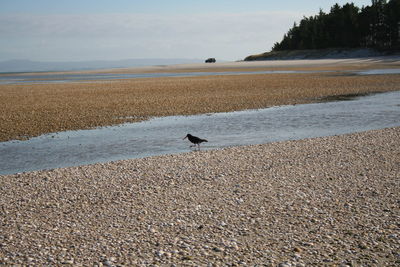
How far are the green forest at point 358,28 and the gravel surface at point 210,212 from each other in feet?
344

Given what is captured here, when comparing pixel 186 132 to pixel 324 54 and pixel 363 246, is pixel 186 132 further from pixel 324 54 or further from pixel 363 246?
pixel 324 54

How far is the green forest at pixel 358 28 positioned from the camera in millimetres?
114375

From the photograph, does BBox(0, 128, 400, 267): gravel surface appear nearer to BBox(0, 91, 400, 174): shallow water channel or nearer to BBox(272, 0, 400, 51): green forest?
BBox(0, 91, 400, 174): shallow water channel

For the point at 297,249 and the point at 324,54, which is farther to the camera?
the point at 324,54

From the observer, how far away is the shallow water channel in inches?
687

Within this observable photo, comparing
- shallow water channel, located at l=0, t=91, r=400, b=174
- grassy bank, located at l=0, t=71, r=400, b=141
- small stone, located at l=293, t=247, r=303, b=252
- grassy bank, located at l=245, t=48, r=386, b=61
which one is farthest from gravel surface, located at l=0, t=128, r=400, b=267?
grassy bank, located at l=245, t=48, r=386, b=61

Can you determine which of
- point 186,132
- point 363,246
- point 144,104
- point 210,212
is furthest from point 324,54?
point 363,246

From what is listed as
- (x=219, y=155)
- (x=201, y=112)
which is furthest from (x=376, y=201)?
(x=201, y=112)

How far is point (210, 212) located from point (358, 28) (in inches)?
4703

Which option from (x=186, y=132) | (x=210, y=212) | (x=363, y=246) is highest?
(x=186, y=132)

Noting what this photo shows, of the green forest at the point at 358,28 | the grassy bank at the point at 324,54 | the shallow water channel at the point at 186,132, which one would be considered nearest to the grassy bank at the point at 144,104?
the shallow water channel at the point at 186,132

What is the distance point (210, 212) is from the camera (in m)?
10.2

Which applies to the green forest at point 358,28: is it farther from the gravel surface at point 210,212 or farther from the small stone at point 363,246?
the small stone at point 363,246

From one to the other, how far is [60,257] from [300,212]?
4991mm
